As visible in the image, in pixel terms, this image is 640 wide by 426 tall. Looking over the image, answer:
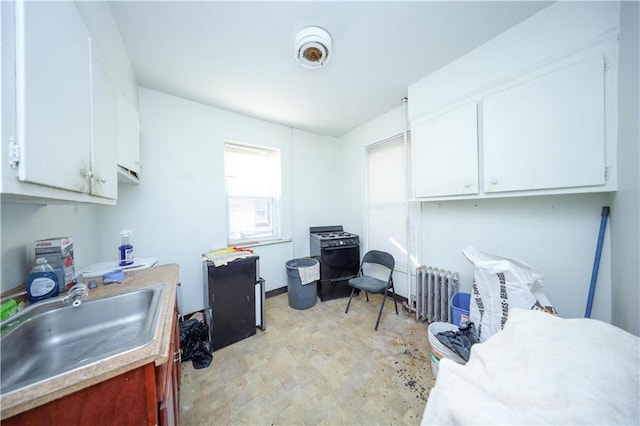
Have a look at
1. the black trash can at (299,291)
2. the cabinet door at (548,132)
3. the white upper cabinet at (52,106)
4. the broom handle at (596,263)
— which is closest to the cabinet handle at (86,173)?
the white upper cabinet at (52,106)

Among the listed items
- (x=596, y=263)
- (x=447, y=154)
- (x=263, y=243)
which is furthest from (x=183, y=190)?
(x=596, y=263)

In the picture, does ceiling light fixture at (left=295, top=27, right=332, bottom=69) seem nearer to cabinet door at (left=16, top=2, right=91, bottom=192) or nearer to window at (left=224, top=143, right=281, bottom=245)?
cabinet door at (left=16, top=2, right=91, bottom=192)

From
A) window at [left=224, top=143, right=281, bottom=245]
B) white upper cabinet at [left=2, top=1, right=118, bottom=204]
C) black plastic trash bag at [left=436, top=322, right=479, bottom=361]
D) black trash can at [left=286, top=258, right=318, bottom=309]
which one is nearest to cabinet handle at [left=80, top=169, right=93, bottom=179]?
white upper cabinet at [left=2, top=1, right=118, bottom=204]

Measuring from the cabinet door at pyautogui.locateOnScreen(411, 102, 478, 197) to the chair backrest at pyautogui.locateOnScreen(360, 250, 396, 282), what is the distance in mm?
901

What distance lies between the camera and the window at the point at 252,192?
2660mm

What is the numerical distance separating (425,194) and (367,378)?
1.67m

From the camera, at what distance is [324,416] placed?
125cm

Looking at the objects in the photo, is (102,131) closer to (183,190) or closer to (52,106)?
(52,106)

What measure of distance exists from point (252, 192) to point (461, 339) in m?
2.69

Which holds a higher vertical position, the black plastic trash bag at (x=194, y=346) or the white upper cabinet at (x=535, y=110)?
the white upper cabinet at (x=535, y=110)

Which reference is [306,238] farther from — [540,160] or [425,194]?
[540,160]

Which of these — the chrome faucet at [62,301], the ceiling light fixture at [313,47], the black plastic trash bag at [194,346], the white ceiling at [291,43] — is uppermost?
the white ceiling at [291,43]

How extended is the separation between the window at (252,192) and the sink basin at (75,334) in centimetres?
158

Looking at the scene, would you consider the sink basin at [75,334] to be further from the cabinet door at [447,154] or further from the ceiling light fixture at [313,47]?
the cabinet door at [447,154]
